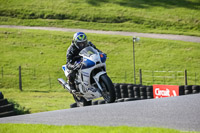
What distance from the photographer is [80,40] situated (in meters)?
10.6

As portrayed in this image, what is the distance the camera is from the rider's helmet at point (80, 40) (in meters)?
10.6

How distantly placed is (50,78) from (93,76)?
18692mm

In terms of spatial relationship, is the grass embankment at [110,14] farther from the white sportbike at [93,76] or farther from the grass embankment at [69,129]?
the grass embankment at [69,129]

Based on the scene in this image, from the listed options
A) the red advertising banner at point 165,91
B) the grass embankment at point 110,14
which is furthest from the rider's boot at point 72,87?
the grass embankment at point 110,14

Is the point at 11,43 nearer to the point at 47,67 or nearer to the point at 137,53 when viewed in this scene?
the point at 47,67

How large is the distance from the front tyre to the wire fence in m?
→ 15.8

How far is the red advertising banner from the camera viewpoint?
50.3 feet

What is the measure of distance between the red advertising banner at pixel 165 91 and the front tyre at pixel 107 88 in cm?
607

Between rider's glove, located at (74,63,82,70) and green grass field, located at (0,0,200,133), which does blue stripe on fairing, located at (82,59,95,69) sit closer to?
rider's glove, located at (74,63,82,70)

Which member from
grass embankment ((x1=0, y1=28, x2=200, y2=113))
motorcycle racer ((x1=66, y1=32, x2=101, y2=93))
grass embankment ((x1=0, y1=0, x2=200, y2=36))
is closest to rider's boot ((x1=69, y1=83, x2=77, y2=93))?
motorcycle racer ((x1=66, y1=32, x2=101, y2=93))

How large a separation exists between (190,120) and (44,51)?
29055 mm

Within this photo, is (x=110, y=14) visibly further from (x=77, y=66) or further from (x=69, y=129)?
(x=69, y=129)

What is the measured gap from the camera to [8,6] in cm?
4981

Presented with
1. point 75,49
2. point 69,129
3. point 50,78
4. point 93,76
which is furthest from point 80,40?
A: point 50,78
